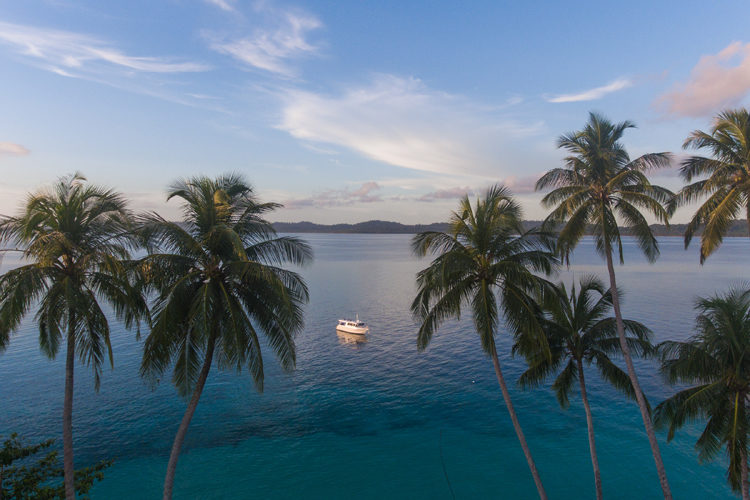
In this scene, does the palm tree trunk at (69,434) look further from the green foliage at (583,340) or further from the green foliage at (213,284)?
the green foliage at (583,340)

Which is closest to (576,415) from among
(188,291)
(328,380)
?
(328,380)

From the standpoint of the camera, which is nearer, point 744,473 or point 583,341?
point 744,473

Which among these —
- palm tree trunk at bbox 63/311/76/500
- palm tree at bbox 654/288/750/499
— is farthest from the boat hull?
palm tree trunk at bbox 63/311/76/500

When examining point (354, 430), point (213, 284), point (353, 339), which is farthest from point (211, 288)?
point (353, 339)

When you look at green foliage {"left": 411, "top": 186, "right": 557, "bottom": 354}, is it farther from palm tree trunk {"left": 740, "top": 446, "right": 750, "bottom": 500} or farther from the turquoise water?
the turquoise water

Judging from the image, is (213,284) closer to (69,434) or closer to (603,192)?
(69,434)

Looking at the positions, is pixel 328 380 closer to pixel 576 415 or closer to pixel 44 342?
pixel 576 415

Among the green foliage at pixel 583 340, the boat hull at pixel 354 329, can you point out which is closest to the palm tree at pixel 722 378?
the green foliage at pixel 583 340
